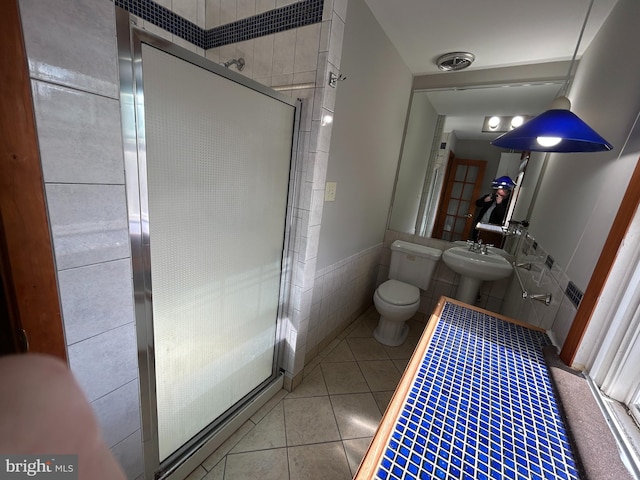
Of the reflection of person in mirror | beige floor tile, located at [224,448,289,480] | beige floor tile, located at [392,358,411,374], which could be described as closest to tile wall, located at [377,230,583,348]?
the reflection of person in mirror

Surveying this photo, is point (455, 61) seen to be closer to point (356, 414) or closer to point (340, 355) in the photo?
point (340, 355)

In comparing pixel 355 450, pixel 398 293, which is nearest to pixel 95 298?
pixel 355 450

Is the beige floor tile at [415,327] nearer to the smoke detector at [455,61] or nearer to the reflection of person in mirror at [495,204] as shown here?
the reflection of person in mirror at [495,204]

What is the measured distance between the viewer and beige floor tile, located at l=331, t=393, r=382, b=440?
1.44m

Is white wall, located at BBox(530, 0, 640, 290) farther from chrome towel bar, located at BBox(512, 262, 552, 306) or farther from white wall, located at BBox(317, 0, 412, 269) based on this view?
white wall, located at BBox(317, 0, 412, 269)

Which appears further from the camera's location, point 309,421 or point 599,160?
point 309,421

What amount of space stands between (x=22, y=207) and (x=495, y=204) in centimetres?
260

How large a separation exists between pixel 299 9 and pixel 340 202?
1.00 meters

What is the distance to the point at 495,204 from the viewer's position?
6.91 ft

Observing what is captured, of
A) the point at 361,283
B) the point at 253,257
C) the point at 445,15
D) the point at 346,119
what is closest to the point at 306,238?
the point at 253,257

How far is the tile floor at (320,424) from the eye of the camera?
1.22 meters

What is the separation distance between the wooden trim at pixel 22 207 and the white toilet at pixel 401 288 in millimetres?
1855

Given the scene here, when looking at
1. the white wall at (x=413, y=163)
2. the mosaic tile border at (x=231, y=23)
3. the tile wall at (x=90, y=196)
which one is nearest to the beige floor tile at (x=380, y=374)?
the white wall at (x=413, y=163)

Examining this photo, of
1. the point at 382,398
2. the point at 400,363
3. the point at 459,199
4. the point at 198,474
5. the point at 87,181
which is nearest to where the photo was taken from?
the point at 87,181
